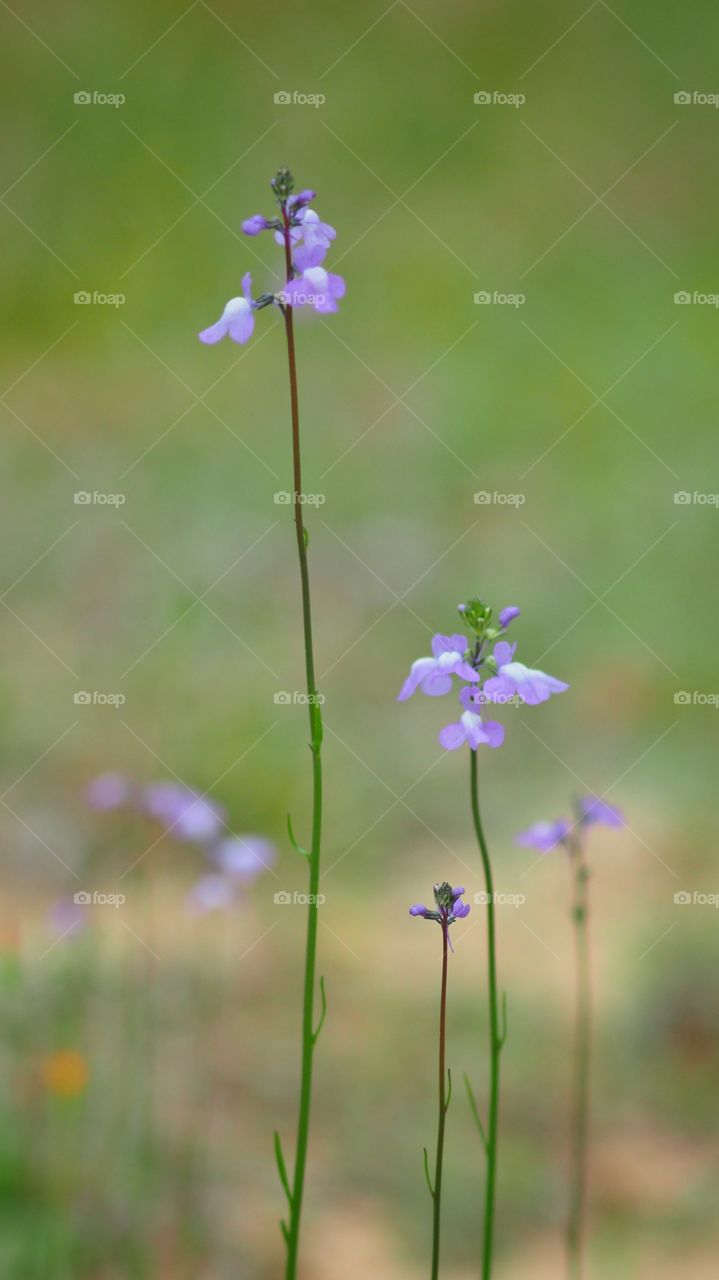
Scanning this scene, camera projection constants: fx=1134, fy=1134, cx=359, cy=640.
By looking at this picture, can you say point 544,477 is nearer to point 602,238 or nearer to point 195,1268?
point 602,238

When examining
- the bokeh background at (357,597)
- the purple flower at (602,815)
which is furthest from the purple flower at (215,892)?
the purple flower at (602,815)

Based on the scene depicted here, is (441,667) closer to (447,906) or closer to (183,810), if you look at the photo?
(447,906)

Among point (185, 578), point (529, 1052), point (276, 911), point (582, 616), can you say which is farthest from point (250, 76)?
point (529, 1052)

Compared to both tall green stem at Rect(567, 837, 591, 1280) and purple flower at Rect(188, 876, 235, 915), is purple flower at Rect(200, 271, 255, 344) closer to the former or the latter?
tall green stem at Rect(567, 837, 591, 1280)

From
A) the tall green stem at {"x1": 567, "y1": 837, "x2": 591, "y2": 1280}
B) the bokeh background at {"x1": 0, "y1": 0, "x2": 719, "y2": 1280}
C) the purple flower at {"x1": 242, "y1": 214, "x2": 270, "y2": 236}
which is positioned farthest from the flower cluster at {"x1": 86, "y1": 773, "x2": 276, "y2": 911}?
the purple flower at {"x1": 242, "y1": 214, "x2": 270, "y2": 236}

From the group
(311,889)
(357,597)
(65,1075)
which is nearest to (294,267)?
(311,889)

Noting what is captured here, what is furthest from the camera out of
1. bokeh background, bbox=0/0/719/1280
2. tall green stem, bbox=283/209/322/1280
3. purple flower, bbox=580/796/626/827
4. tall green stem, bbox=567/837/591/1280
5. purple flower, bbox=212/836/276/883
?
bokeh background, bbox=0/0/719/1280

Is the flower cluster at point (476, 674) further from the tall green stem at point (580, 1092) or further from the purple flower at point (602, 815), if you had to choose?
the purple flower at point (602, 815)
